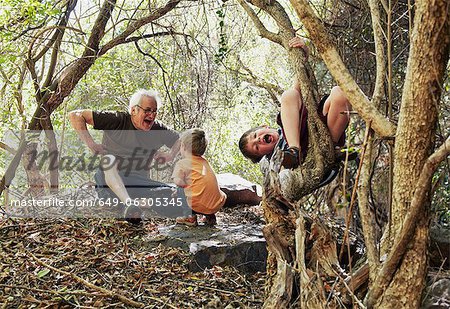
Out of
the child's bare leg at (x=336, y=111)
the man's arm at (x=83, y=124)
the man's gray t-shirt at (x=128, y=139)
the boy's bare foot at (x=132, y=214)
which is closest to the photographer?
the child's bare leg at (x=336, y=111)

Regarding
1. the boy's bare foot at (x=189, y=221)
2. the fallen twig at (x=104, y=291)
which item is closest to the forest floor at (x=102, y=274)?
the fallen twig at (x=104, y=291)

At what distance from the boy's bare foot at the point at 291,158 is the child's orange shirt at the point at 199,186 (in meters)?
1.10

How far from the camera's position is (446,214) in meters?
3.76

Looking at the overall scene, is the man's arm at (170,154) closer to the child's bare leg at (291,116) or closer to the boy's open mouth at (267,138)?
the boy's open mouth at (267,138)

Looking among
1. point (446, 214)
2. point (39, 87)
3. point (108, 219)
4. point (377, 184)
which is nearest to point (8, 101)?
point (39, 87)

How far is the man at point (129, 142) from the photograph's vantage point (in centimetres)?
419

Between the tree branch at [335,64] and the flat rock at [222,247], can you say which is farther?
the flat rock at [222,247]

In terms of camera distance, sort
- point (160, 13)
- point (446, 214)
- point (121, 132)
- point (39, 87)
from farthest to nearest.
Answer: point (39, 87) → point (160, 13) → point (121, 132) → point (446, 214)

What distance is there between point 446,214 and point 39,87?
12.9 feet

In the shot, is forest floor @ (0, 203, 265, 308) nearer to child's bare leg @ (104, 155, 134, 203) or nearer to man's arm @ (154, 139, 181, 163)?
child's bare leg @ (104, 155, 134, 203)

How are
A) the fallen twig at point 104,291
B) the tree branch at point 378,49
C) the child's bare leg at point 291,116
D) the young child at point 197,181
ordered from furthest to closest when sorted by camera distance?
the young child at point 197,181
the child's bare leg at point 291,116
the fallen twig at point 104,291
the tree branch at point 378,49

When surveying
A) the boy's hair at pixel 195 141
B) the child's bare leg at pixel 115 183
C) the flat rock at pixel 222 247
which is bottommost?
the flat rock at pixel 222 247

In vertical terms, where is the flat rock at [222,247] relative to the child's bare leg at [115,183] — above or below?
below

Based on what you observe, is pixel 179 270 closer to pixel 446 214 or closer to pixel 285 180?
pixel 285 180
